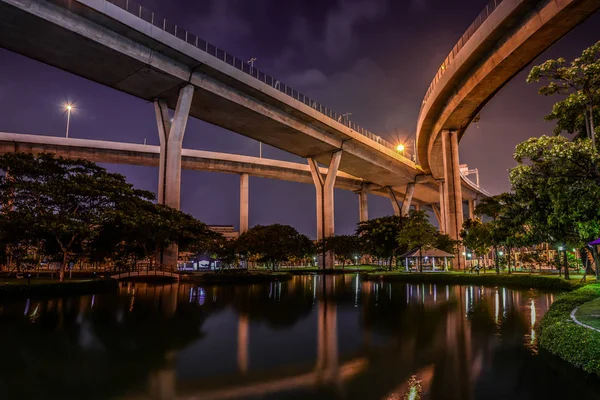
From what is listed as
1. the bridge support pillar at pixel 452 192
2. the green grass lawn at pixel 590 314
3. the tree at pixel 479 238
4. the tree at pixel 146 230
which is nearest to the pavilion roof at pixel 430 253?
the tree at pixel 479 238

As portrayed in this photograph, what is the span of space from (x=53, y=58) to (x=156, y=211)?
45.6ft

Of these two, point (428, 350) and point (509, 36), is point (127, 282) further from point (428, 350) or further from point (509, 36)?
point (509, 36)

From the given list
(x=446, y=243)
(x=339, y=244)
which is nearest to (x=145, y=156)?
(x=339, y=244)

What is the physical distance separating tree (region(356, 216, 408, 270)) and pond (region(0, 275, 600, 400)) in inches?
1474

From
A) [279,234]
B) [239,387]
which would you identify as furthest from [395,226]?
[239,387]

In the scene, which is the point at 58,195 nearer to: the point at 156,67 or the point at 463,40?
the point at 156,67

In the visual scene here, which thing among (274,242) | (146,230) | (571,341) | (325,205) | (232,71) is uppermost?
(232,71)

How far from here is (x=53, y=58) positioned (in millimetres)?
30781

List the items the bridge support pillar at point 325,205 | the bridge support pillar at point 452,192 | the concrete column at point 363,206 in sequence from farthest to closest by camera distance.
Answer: the concrete column at point 363,206 → the bridge support pillar at point 325,205 → the bridge support pillar at point 452,192

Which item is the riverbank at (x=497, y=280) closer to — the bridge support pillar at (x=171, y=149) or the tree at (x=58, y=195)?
the bridge support pillar at (x=171, y=149)

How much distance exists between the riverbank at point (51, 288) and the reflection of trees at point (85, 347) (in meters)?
5.93

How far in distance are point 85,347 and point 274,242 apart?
140 feet

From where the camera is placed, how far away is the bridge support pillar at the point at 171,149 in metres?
35.7

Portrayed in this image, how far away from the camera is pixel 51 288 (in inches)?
941
